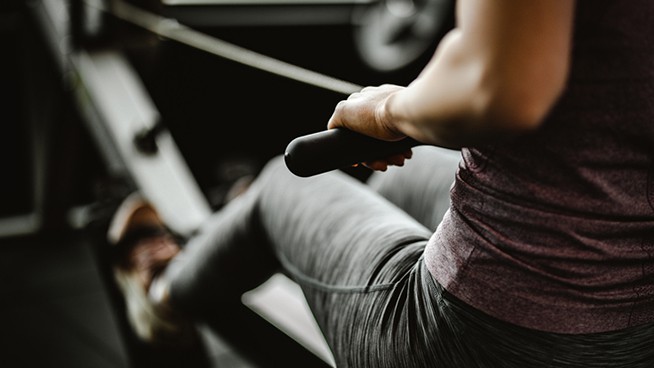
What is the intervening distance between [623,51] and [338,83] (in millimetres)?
580

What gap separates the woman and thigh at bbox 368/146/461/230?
0.64 ft

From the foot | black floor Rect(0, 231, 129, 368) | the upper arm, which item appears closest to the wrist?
the upper arm

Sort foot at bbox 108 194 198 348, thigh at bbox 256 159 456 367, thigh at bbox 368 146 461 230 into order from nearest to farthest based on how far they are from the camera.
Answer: thigh at bbox 256 159 456 367 < thigh at bbox 368 146 461 230 < foot at bbox 108 194 198 348

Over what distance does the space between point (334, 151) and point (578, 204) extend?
0.23 m

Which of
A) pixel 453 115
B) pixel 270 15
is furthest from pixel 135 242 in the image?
pixel 270 15

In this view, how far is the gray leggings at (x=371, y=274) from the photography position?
64 centimetres

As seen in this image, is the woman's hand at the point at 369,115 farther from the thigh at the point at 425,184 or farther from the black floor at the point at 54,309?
the black floor at the point at 54,309

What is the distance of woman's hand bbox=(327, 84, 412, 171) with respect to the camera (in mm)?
627

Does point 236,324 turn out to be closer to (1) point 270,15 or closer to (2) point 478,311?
(2) point 478,311

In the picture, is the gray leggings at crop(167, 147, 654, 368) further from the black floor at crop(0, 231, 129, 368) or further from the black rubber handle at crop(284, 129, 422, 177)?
the black floor at crop(0, 231, 129, 368)

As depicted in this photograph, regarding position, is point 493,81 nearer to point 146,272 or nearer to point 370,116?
point 370,116

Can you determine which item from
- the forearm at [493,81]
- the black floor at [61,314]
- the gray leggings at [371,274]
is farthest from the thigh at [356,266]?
the black floor at [61,314]

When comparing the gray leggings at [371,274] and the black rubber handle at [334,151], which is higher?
the black rubber handle at [334,151]

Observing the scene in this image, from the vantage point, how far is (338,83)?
1.07 m
